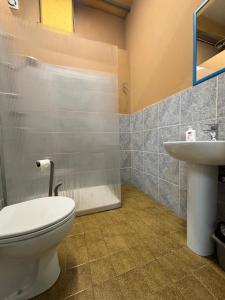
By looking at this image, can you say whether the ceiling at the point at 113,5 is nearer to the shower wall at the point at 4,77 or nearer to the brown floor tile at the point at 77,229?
the shower wall at the point at 4,77

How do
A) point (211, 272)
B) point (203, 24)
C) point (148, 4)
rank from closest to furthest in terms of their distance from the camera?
point (211, 272), point (203, 24), point (148, 4)

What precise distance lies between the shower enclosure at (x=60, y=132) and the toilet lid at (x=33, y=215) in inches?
→ 22.3

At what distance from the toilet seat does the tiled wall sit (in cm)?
107

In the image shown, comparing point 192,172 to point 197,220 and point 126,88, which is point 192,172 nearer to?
point 197,220

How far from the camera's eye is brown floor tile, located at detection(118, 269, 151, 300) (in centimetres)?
73

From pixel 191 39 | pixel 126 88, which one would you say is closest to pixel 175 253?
pixel 191 39

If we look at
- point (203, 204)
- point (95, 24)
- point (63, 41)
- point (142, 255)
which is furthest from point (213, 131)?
point (95, 24)

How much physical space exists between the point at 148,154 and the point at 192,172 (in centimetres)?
95

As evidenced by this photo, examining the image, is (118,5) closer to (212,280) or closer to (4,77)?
(4,77)

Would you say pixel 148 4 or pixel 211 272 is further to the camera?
pixel 148 4

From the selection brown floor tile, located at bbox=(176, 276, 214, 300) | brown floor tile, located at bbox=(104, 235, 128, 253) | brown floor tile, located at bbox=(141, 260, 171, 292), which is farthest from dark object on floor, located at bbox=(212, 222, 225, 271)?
brown floor tile, located at bbox=(104, 235, 128, 253)

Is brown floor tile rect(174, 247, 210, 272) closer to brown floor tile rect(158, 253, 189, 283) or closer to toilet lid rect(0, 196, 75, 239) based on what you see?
brown floor tile rect(158, 253, 189, 283)

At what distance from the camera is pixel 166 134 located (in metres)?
1.56

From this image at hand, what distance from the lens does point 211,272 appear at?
846mm
